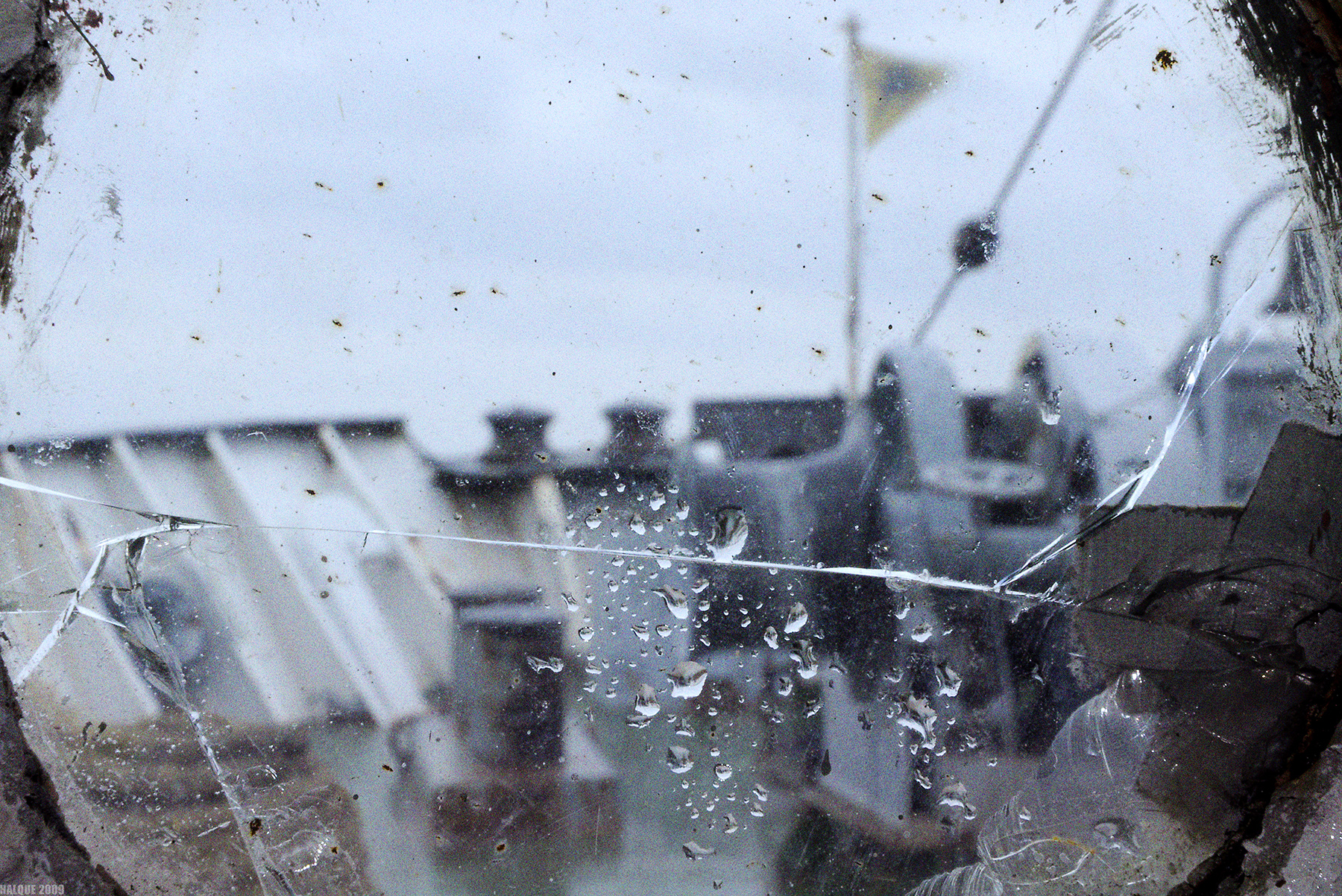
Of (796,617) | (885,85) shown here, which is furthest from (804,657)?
(885,85)

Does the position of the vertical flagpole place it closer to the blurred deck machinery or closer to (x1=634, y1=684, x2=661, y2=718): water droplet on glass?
the blurred deck machinery

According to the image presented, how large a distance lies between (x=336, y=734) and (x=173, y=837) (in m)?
0.25

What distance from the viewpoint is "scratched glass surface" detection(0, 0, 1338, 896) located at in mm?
885

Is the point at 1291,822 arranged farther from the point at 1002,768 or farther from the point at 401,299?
the point at 401,299

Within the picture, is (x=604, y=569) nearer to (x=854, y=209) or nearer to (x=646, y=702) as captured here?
(x=646, y=702)

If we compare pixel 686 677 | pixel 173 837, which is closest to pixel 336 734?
pixel 173 837

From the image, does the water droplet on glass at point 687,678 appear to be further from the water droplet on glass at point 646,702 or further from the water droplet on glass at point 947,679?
the water droplet on glass at point 947,679

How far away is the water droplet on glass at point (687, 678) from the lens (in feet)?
3.04

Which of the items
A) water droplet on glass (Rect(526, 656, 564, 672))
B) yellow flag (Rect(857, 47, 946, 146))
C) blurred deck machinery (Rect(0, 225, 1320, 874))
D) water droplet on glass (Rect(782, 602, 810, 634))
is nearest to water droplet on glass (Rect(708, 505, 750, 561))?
blurred deck machinery (Rect(0, 225, 1320, 874))

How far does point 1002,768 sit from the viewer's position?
0.95 meters

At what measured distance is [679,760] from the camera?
936 millimetres

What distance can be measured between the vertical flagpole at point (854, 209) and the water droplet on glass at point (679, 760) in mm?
495

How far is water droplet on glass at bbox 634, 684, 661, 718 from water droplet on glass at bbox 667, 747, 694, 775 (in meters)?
0.05

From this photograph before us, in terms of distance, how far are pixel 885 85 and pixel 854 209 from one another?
16 centimetres
